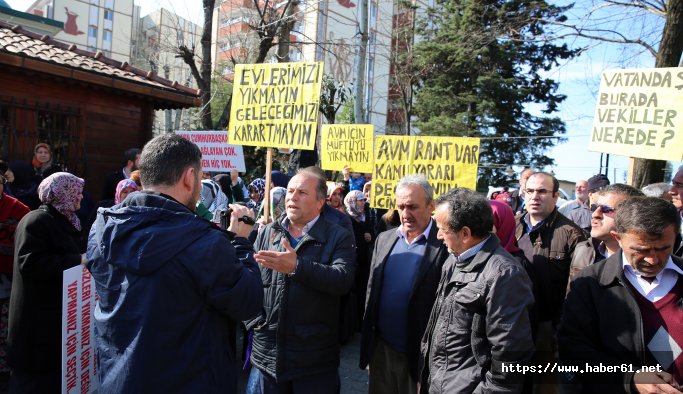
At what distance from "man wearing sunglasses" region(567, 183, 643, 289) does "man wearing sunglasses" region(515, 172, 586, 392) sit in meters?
0.24

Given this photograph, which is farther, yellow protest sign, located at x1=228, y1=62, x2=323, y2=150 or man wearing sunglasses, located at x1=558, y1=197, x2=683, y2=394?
yellow protest sign, located at x1=228, y1=62, x2=323, y2=150

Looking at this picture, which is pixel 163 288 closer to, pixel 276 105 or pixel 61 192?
pixel 61 192

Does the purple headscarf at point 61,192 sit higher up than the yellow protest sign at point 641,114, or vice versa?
the yellow protest sign at point 641,114

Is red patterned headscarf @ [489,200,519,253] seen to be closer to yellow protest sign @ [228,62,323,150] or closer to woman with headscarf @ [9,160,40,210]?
yellow protest sign @ [228,62,323,150]

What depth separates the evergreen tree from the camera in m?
25.0


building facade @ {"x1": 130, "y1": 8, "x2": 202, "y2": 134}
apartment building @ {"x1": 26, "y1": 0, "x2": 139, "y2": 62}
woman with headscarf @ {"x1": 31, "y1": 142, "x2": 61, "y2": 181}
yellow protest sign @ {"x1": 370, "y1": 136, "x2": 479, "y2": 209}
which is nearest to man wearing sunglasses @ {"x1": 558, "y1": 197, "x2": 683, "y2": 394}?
yellow protest sign @ {"x1": 370, "y1": 136, "x2": 479, "y2": 209}

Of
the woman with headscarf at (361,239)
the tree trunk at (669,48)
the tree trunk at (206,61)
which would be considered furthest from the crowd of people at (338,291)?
the tree trunk at (206,61)

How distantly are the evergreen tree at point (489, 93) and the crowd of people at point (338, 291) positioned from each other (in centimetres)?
2273

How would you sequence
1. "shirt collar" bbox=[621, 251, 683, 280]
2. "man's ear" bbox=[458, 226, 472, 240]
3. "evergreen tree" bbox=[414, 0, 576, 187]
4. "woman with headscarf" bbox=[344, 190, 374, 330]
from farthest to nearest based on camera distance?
"evergreen tree" bbox=[414, 0, 576, 187] < "woman with headscarf" bbox=[344, 190, 374, 330] < "man's ear" bbox=[458, 226, 472, 240] < "shirt collar" bbox=[621, 251, 683, 280]

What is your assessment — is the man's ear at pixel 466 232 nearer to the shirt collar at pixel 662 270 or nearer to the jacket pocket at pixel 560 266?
the shirt collar at pixel 662 270

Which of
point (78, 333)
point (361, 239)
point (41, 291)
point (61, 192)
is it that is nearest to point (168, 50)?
point (361, 239)

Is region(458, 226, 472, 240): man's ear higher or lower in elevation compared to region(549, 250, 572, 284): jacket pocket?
higher

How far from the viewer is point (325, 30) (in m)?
33.8

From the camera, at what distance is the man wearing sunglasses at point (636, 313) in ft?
6.89
